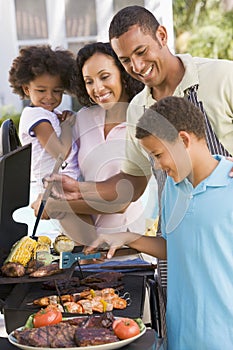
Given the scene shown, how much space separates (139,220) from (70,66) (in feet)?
2.93

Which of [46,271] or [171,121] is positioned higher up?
[171,121]

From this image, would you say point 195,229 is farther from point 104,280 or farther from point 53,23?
point 53,23

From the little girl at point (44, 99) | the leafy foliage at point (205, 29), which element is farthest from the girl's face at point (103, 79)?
the leafy foliage at point (205, 29)

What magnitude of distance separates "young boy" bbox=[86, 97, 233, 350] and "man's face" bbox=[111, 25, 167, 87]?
0.36 m

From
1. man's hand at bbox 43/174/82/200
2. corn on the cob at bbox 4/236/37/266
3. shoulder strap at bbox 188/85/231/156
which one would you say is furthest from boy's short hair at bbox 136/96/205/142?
man's hand at bbox 43/174/82/200

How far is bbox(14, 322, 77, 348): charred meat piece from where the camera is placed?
178 cm

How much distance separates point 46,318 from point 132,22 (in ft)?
3.55

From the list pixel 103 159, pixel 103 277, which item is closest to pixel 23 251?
pixel 103 277

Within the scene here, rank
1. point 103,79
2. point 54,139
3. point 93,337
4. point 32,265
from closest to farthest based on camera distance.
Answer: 1. point 93,337
2. point 32,265
3. point 103,79
4. point 54,139

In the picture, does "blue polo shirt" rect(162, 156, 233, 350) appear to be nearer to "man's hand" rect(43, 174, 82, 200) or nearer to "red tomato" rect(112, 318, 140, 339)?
"red tomato" rect(112, 318, 140, 339)

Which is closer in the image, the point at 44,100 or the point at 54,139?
the point at 54,139

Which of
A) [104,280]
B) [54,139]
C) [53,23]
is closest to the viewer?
[104,280]

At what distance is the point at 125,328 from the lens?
1.83 m

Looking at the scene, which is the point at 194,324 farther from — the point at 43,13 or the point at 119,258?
the point at 43,13
